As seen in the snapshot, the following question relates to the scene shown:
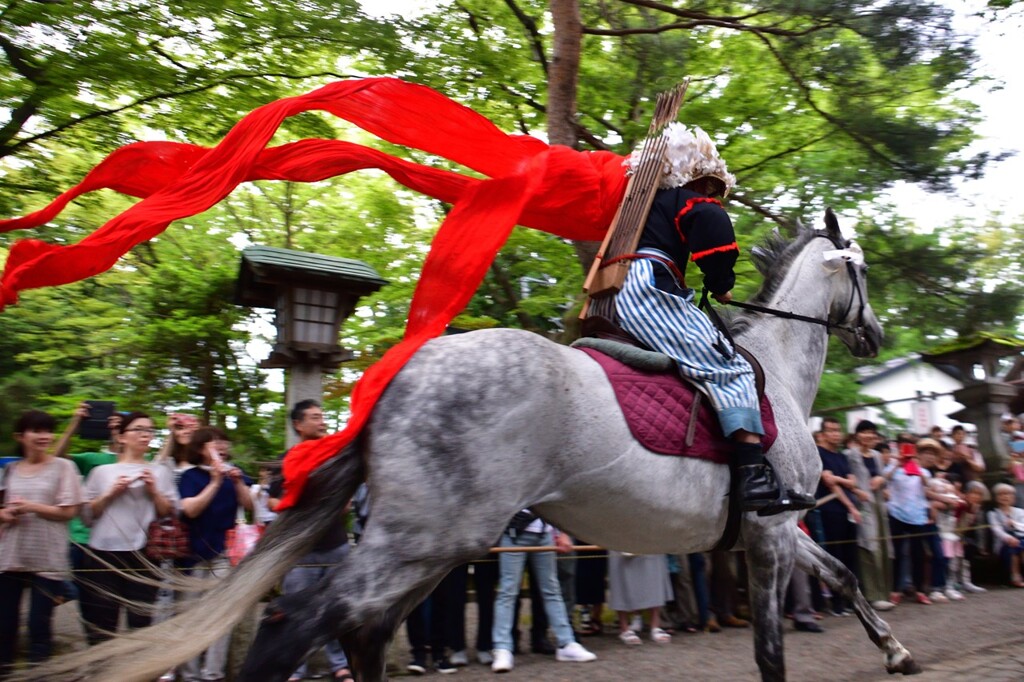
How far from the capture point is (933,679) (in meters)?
5.71

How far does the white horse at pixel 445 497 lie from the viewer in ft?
11.3

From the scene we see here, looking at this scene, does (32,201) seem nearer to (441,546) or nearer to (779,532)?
(441,546)

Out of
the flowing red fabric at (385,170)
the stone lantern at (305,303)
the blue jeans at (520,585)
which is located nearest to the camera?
the flowing red fabric at (385,170)

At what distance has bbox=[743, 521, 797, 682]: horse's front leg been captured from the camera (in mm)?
4523

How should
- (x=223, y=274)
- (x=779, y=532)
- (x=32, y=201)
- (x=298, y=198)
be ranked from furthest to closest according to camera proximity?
(x=298, y=198) → (x=223, y=274) → (x=32, y=201) → (x=779, y=532)

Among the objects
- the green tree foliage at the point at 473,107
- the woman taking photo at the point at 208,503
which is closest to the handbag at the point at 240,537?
the woman taking photo at the point at 208,503

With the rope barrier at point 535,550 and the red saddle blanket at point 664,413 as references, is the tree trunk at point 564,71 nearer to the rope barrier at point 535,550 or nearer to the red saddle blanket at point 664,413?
the rope barrier at point 535,550

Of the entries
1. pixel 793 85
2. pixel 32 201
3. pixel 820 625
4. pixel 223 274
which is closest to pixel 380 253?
pixel 223 274

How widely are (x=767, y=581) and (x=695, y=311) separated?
152 centimetres

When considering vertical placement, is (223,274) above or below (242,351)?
above

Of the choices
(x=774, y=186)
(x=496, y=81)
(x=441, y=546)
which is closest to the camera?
(x=441, y=546)

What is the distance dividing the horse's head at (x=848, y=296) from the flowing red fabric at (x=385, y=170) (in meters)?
1.80

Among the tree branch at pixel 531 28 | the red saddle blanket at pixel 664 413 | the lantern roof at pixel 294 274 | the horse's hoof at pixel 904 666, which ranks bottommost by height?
the horse's hoof at pixel 904 666

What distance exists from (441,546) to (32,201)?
768 cm
